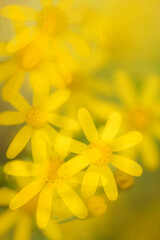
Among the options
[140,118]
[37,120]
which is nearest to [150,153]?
[140,118]

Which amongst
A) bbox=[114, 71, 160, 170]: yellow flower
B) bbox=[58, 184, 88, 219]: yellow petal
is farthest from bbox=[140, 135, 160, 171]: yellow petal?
bbox=[58, 184, 88, 219]: yellow petal

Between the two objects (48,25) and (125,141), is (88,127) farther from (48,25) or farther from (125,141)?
(48,25)

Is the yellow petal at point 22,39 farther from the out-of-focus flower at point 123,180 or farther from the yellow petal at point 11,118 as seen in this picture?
the out-of-focus flower at point 123,180

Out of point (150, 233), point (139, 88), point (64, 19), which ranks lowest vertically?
point (150, 233)

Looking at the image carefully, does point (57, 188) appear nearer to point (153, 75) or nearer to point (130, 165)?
point (130, 165)

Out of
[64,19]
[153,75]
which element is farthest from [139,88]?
[64,19]

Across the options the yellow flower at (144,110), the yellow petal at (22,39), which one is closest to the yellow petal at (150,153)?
the yellow flower at (144,110)
